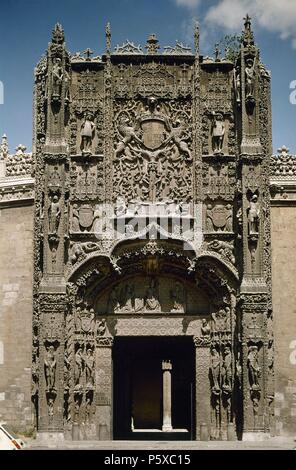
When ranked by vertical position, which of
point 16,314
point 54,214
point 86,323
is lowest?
point 86,323

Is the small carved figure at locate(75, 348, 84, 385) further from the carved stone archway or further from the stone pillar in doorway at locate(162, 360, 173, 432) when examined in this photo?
the stone pillar in doorway at locate(162, 360, 173, 432)

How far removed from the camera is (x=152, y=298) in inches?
912

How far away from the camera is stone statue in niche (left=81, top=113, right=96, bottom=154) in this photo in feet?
76.3

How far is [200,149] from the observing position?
23.2m

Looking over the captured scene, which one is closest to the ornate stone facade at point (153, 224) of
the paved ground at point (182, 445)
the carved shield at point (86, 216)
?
the carved shield at point (86, 216)

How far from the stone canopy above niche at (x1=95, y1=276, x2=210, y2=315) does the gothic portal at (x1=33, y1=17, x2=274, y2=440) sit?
0.03m

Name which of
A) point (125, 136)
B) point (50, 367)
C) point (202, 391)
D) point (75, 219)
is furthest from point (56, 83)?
point (202, 391)

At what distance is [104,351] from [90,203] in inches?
153

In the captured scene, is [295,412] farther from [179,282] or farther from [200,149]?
[200,149]

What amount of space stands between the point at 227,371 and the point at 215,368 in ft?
1.20

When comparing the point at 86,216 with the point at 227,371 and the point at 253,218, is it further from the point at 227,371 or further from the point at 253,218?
the point at 227,371

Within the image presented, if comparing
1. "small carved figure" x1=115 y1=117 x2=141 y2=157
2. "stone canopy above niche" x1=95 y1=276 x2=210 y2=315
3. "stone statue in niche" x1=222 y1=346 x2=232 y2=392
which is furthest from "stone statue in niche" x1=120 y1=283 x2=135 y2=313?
"small carved figure" x1=115 y1=117 x2=141 y2=157
